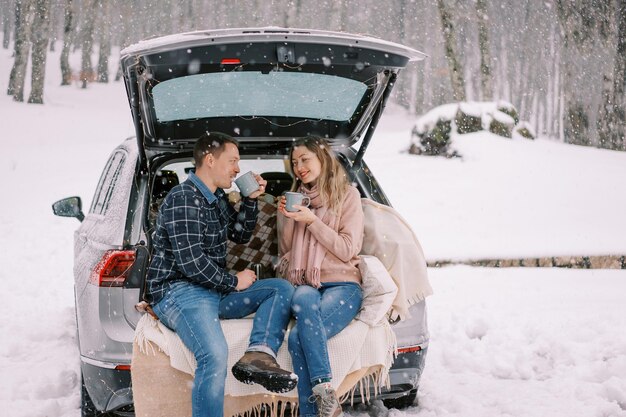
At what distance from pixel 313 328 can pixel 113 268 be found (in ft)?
3.45

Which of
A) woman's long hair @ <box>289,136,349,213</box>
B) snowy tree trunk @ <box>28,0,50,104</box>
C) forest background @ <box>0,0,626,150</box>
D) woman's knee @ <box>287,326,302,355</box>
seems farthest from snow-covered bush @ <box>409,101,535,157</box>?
snowy tree trunk @ <box>28,0,50,104</box>

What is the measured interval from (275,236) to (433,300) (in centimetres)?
297

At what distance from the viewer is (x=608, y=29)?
62.3 feet

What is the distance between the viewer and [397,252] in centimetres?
388

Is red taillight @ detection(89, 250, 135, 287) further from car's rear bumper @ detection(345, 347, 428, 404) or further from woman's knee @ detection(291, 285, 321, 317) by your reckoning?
car's rear bumper @ detection(345, 347, 428, 404)

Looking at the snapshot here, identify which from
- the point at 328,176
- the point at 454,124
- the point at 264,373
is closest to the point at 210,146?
the point at 328,176

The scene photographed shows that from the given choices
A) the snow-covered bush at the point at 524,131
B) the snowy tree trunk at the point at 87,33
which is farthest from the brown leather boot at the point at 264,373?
the snowy tree trunk at the point at 87,33

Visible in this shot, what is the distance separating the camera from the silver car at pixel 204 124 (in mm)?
3297

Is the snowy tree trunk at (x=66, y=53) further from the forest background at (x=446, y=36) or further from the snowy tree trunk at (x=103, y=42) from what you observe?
the snowy tree trunk at (x=103, y=42)

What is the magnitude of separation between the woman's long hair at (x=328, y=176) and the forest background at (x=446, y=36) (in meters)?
16.5

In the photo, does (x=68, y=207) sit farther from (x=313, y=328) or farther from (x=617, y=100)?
(x=617, y=100)

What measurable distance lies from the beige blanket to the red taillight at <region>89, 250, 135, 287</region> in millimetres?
1373

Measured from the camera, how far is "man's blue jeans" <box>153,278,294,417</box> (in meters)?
3.17

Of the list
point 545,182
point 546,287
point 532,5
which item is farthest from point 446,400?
point 532,5
